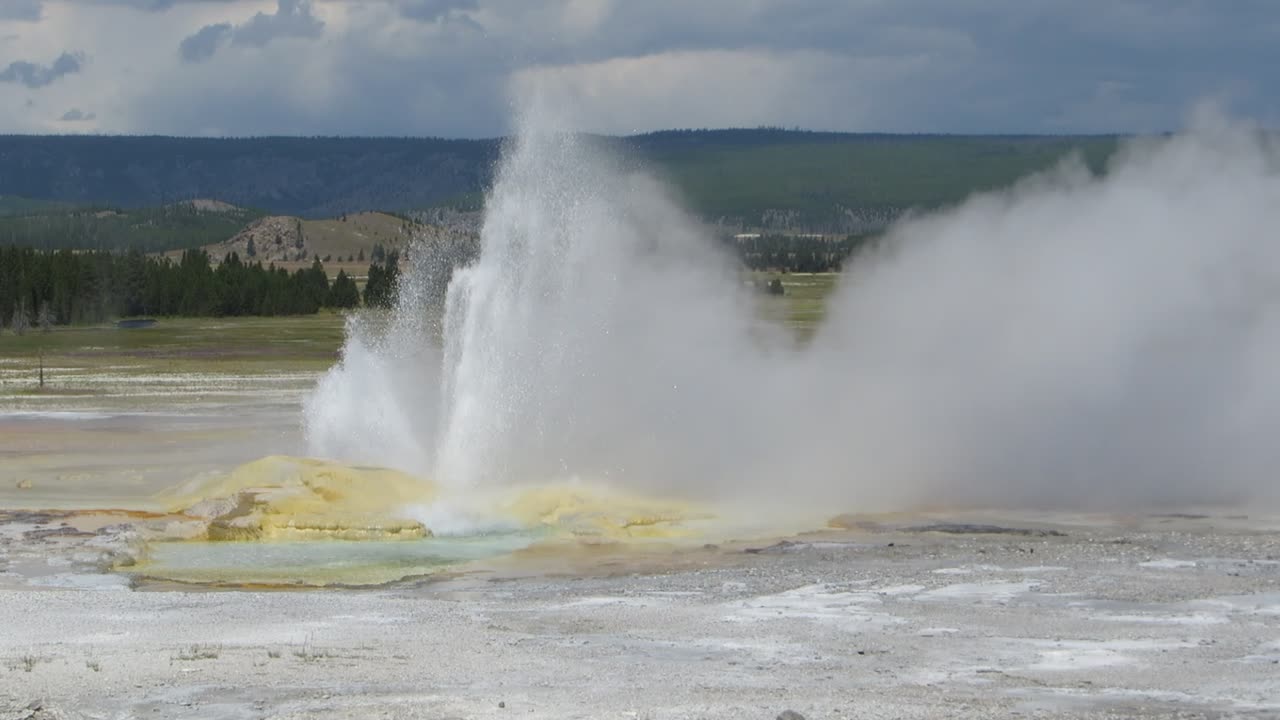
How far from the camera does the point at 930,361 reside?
2939 centimetres

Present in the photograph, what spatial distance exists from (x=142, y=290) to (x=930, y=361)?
85.0 metres

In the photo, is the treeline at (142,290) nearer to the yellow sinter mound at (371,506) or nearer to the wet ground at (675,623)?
the yellow sinter mound at (371,506)

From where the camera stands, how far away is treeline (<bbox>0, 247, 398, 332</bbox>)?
96625 mm

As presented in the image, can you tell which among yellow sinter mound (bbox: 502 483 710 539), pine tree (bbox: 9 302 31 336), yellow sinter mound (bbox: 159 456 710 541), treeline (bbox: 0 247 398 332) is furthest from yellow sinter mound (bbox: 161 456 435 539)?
treeline (bbox: 0 247 398 332)

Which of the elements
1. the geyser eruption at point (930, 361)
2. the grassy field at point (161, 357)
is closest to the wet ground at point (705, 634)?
the geyser eruption at point (930, 361)

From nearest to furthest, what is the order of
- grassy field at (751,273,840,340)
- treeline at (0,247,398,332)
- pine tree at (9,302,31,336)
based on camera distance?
grassy field at (751,273,840,340)
pine tree at (9,302,31,336)
treeline at (0,247,398,332)

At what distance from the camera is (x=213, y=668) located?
48.3 feet

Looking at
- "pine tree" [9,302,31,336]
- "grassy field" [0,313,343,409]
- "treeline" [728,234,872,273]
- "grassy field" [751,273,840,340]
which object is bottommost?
"grassy field" [0,313,343,409]

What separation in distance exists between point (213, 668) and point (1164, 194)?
782 inches

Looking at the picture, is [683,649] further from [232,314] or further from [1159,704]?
[232,314]

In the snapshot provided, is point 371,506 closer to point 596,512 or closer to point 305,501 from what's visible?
point 305,501

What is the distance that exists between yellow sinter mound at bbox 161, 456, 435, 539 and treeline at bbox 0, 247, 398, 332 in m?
65.9

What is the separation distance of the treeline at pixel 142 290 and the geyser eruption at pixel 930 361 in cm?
6389

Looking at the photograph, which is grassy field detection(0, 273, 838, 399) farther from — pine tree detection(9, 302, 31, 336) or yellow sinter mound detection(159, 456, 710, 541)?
yellow sinter mound detection(159, 456, 710, 541)
